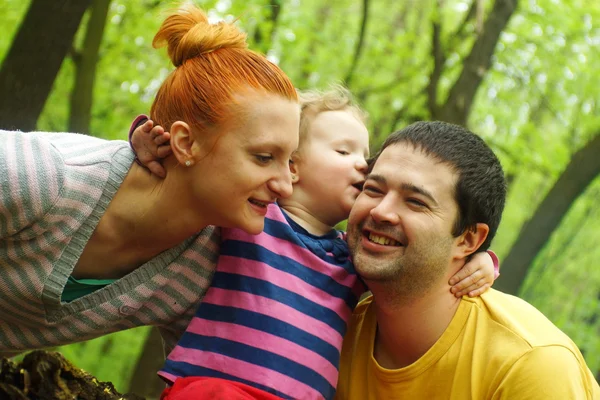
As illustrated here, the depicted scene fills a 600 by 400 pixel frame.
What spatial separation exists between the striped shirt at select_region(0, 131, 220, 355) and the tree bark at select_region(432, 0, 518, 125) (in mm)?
4287

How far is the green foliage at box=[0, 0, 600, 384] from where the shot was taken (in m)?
8.95

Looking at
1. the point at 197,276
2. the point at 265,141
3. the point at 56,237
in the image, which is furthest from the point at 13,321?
the point at 265,141

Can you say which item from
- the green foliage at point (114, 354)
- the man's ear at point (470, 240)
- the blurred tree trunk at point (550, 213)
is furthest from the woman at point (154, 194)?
the green foliage at point (114, 354)

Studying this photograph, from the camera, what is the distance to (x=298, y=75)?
1212 centimetres

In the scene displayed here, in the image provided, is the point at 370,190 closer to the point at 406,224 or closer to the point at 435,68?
the point at 406,224

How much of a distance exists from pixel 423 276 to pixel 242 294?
2.41 feet

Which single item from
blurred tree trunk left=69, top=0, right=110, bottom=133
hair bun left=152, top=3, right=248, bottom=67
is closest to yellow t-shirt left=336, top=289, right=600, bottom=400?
hair bun left=152, top=3, right=248, bottom=67

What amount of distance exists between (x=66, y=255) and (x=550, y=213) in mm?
5512

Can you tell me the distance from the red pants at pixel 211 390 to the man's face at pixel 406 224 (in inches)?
25.0

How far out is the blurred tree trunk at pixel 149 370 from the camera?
805 centimetres

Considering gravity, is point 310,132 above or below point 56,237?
above

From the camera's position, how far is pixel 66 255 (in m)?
2.64

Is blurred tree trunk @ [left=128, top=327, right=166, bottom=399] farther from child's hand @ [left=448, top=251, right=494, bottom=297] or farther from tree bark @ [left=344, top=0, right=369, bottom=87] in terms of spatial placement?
child's hand @ [left=448, top=251, right=494, bottom=297]

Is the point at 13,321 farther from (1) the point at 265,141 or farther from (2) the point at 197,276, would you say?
(1) the point at 265,141
